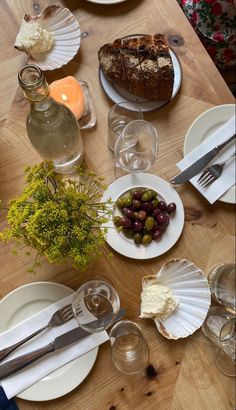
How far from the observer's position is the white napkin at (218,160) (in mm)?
1071

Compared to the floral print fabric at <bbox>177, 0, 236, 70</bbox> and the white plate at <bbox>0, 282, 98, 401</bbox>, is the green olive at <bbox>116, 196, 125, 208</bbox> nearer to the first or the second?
the white plate at <bbox>0, 282, 98, 401</bbox>

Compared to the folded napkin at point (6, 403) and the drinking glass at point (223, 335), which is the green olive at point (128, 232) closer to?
the drinking glass at point (223, 335)

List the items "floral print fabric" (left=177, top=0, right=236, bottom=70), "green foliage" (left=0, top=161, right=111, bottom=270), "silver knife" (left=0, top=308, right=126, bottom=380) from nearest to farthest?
"green foliage" (left=0, top=161, right=111, bottom=270)
"silver knife" (left=0, top=308, right=126, bottom=380)
"floral print fabric" (left=177, top=0, right=236, bottom=70)

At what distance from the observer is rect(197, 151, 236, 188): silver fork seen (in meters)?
1.07

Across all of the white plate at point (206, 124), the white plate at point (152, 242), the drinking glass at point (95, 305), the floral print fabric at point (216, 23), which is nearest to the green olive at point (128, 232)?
the white plate at point (152, 242)

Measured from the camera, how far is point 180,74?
1121 millimetres

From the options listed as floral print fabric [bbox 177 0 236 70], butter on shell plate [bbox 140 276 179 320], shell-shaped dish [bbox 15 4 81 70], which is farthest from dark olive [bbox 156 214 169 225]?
floral print fabric [bbox 177 0 236 70]

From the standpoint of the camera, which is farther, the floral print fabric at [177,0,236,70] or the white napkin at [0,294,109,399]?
the floral print fabric at [177,0,236,70]

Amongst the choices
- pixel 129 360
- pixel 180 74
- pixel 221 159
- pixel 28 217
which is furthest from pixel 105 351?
pixel 180 74

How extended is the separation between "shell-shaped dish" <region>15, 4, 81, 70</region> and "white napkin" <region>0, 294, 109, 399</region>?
537 mm

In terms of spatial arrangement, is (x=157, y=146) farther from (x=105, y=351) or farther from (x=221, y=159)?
(x=105, y=351)

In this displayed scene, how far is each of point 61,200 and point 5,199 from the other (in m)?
0.27

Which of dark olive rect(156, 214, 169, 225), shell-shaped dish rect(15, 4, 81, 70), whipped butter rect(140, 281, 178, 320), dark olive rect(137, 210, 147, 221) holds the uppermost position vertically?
shell-shaped dish rect(15, 4, 81, 70)

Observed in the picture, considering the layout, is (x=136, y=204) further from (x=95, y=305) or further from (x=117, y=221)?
(x=95, y=305)
